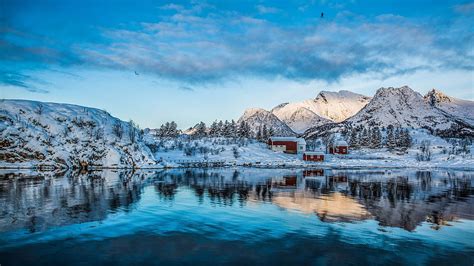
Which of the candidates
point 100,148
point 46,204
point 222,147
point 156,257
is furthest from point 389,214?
point 222,147

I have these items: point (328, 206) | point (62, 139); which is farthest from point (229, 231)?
point (62, 139)

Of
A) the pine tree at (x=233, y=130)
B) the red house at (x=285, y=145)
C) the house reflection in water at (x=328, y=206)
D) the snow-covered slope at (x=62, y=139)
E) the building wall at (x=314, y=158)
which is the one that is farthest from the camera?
the pine tree at (x=233, y=130)

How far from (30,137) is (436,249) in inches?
3609

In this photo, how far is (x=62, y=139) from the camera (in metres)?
90.2

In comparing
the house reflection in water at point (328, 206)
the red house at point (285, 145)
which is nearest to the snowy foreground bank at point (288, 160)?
the red house at point (285, 145)

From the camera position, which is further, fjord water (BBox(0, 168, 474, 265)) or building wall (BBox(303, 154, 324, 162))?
building wall (BBox(303, 154, 324, 162))

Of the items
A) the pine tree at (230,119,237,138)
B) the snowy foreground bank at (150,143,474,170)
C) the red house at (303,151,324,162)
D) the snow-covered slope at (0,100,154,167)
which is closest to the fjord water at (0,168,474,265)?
the snow-covered slope at (0,100,154,167)

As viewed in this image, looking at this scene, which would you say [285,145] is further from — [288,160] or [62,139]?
[62,139]

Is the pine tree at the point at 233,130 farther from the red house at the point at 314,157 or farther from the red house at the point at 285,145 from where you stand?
the red house at the point at 314,157

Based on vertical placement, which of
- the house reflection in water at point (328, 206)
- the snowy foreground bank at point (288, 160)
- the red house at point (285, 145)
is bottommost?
the house reflection in water at point (328, 206)

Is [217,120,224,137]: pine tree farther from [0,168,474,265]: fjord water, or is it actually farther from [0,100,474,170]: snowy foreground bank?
[0,168,474,265]: fjord water

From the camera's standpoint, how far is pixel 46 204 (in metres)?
25.1

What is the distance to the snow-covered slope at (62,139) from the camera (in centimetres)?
8256

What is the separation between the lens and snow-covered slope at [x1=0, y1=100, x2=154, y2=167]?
82562mm
